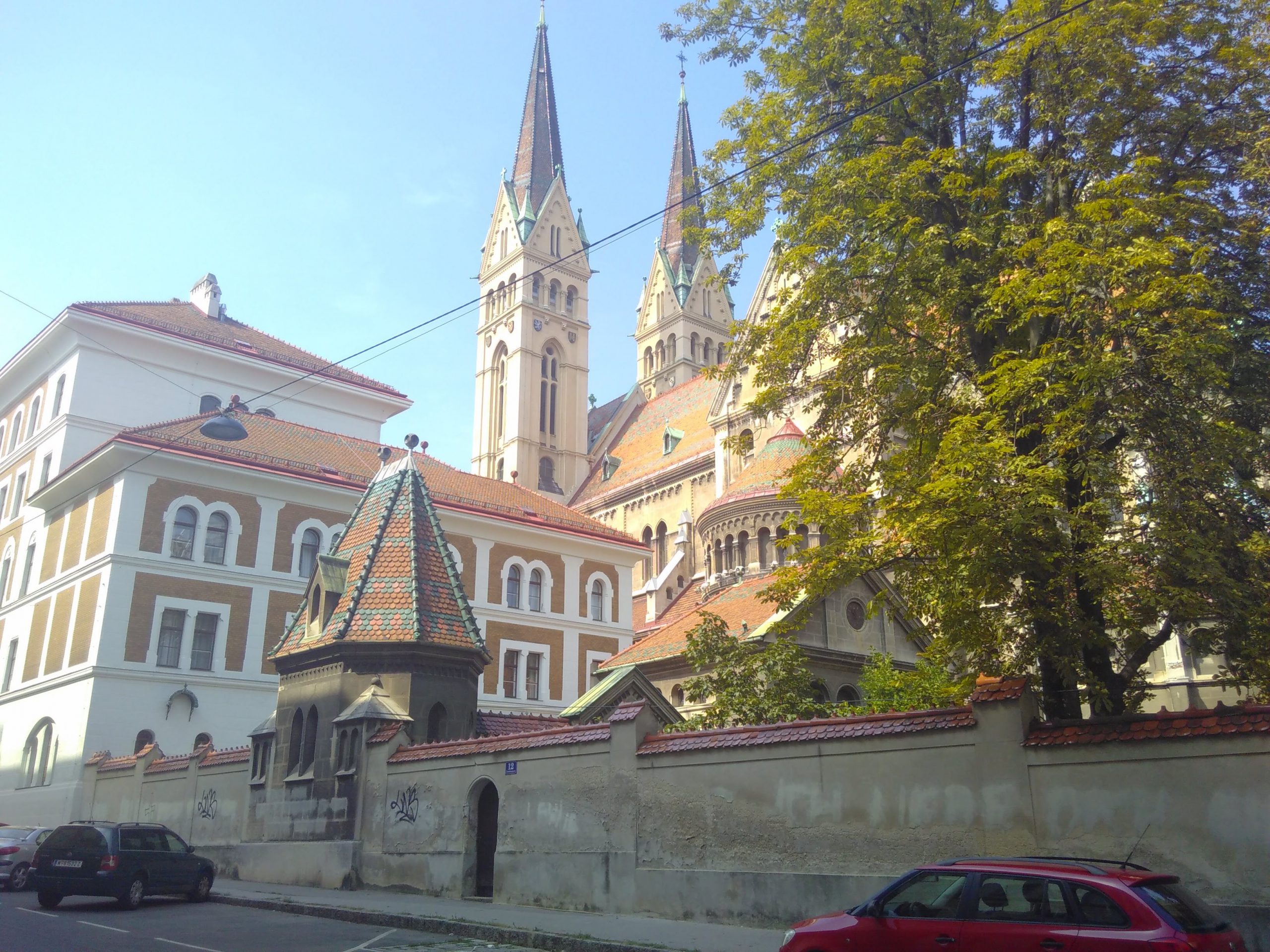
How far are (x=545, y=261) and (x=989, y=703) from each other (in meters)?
68.9

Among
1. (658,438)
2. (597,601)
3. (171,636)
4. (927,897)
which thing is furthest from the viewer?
(658,438)

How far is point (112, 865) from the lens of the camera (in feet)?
51.9

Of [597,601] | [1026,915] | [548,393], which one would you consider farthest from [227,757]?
[548,393]

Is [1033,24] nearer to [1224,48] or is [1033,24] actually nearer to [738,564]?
[1224,48]

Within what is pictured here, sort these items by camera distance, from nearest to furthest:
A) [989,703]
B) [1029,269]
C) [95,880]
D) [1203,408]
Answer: [989,703] → [1203,408] → [1029,269] → [95,880]

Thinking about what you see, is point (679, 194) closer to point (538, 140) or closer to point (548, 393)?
point (538, 140)

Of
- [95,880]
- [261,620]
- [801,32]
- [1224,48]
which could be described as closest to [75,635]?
[261,620]

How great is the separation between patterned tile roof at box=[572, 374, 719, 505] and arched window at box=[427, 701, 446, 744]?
37347mm

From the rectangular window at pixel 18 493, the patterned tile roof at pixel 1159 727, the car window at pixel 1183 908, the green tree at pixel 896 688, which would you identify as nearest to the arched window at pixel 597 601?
the green tree at pixel 896 688

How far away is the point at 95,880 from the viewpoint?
1570cm

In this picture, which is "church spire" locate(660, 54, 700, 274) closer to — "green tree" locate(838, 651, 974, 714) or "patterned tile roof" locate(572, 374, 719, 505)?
"patterned tile roof" locate(572, 374, 719, 505)

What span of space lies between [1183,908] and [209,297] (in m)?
49.4

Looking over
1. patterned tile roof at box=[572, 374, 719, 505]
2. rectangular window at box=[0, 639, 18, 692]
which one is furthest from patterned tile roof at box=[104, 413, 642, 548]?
patterned tile roof at box=[572, 374, 719, 505]

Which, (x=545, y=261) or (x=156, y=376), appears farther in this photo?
(x=545, y=261)
